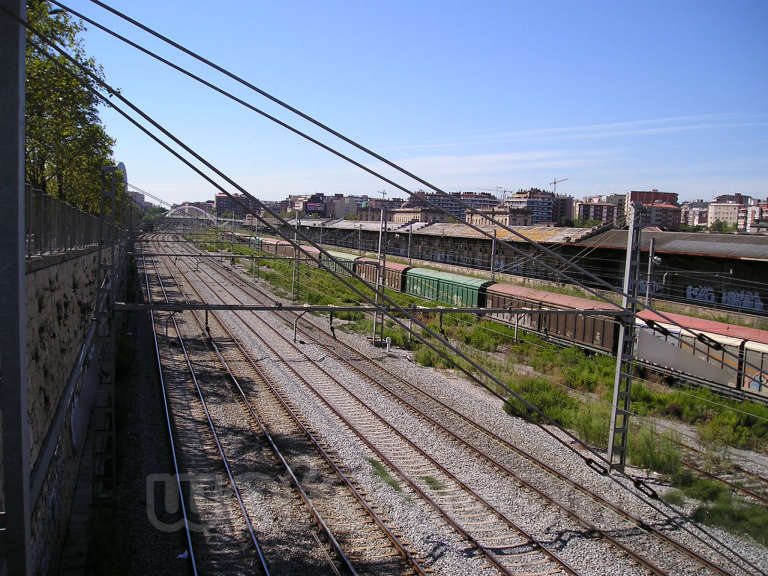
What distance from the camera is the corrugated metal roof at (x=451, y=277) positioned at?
2539 centimetres

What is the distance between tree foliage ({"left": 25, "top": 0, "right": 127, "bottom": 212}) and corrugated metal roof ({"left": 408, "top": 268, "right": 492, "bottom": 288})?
1631 centimetres

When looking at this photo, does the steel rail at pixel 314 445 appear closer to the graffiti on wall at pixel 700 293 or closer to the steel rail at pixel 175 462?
the steel rail at pixel 175 462

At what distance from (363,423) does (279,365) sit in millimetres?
5125

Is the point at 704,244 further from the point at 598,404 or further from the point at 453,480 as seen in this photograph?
the point at 453,480

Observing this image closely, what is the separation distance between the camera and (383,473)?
9.27 metres

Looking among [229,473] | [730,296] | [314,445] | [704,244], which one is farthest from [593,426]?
[704,244]

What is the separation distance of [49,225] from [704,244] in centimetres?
2571

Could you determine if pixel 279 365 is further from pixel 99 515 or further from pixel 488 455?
pixel 99 515

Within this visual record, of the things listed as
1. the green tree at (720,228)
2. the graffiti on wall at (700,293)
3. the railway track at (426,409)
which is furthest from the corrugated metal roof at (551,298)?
the green tree at (720,228)

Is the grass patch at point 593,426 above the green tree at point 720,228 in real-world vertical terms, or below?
below

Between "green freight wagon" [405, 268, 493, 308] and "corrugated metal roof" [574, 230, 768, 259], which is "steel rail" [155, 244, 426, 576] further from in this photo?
"corrugated metal roof" [574, 230, 768, 259]

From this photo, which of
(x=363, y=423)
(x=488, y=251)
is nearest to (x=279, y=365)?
(x=363, y=423)

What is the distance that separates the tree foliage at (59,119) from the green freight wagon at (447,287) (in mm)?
16336

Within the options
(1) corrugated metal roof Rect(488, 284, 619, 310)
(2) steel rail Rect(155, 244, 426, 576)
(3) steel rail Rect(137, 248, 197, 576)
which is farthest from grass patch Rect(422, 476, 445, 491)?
(1) corrugated metal roof Rect(488, 284, 619, 310)
